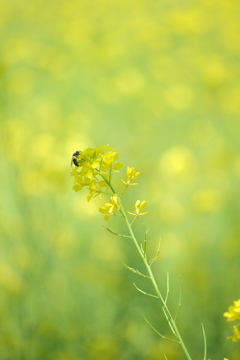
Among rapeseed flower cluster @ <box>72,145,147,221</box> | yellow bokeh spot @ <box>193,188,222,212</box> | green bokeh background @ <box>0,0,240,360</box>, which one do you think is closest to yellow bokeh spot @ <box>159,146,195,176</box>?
green bokeh background @ <box>0,0,240,360</box>

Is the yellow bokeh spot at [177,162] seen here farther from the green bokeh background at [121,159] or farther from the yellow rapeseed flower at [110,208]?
the yellow rapeseed flower at [110,208]

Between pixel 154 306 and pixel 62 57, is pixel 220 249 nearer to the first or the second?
pixel 154 306

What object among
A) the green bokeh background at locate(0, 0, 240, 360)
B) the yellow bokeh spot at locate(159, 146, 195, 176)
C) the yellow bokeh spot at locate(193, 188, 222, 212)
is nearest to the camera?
the green bokeh background at locate(0, 0, 240, 360)

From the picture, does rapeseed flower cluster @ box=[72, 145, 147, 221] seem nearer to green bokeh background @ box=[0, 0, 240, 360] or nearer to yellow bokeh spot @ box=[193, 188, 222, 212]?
green bokeh background @ box=[0, 0, 240, 360]

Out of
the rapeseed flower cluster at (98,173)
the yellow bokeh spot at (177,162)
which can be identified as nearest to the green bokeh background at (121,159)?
the yellow bokeh spot at (177,162)

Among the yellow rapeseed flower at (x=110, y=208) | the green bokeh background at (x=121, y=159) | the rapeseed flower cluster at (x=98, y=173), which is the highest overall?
the green bokeh background at (x=121, y=159)

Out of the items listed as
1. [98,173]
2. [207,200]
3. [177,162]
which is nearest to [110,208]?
[98,173]

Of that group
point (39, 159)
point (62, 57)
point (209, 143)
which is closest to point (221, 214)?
point (209, 143)

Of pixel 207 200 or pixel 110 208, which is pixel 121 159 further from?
pixel 110 208
